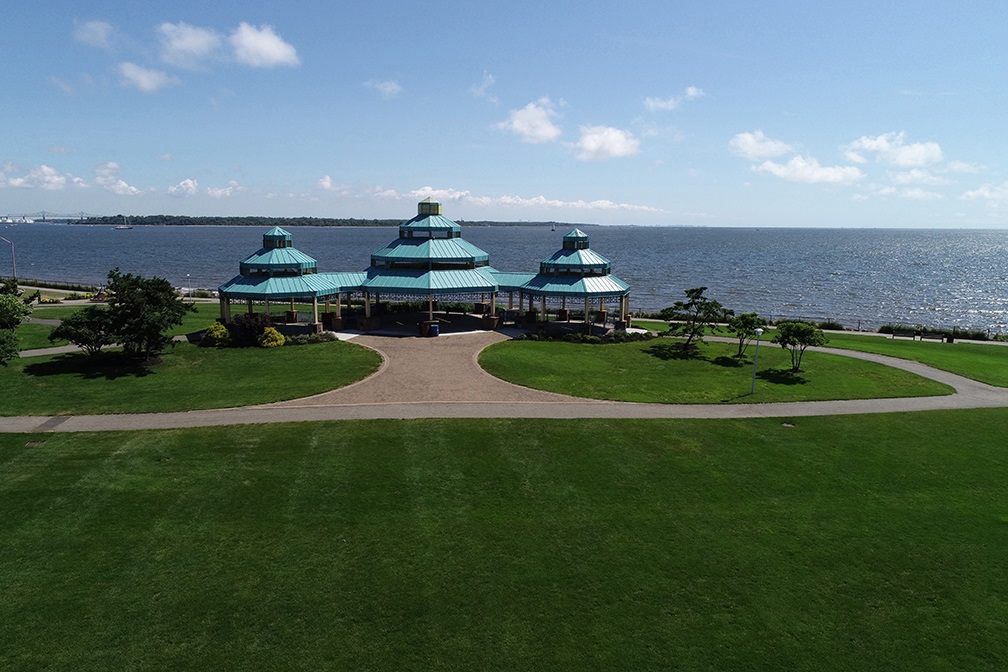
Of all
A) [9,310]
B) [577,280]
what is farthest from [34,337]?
[577,280]

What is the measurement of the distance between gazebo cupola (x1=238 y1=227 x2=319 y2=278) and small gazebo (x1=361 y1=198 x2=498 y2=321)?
5.58 m

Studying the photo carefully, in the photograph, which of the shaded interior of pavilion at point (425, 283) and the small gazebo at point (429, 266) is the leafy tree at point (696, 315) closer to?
the shaded interior of pavilion at point (425, 283)

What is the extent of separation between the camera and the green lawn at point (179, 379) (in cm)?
3098

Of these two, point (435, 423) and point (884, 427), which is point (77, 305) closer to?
point (435, 423)

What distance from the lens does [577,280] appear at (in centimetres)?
5397

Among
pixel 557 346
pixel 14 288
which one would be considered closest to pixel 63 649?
pixel 557 346

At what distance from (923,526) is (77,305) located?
75.9 meters

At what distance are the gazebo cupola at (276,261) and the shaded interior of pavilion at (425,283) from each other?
0.08m

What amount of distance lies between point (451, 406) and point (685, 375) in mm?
16403

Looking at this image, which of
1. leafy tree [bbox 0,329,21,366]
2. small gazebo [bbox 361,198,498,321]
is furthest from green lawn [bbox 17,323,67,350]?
small gazebo [bbox 361,198,498,321]

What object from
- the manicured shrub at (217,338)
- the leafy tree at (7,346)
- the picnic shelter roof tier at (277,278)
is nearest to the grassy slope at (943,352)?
the picnic shelter roof tier at (277,278)

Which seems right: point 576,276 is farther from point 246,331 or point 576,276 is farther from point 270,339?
point 246,331

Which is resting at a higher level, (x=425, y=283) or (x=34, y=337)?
(x=425, y=283)

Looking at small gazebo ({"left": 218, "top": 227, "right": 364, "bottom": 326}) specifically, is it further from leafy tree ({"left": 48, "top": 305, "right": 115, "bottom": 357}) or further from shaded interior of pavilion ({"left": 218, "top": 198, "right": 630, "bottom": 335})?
leafy tree ({"left": 48, "top": 305, "right": 115, "bottom": 357})
